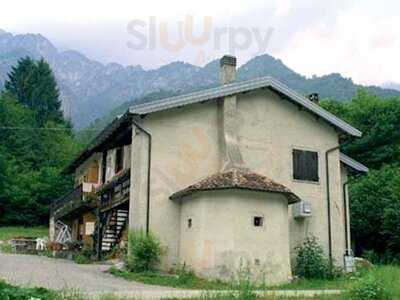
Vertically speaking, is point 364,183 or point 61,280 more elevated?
point 364,183

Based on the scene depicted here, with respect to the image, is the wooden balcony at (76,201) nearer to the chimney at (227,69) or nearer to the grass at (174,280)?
the chimney at (227,69)

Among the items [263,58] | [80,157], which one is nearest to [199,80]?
[263,58]

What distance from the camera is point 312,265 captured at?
21.9 meters

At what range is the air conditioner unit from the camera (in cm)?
2334

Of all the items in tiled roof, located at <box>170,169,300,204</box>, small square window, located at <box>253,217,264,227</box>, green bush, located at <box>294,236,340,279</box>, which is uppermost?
tiled roof, located at <box>170,169,300,204</box>

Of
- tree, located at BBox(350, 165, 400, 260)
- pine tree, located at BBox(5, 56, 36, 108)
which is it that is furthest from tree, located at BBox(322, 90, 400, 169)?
pine tree, located at BBox(5, 56, 36, 108)

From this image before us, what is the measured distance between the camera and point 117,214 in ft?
87.3

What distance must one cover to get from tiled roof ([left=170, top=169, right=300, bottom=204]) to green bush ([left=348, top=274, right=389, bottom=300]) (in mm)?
7810

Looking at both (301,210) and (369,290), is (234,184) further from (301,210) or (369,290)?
(369,290)

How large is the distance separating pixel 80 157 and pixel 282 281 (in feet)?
56.5

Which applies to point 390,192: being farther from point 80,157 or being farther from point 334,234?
point 80,157

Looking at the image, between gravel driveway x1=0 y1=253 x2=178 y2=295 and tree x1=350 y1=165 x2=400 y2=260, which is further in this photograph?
tree x1=350 y1=165 x2=400 y2=260

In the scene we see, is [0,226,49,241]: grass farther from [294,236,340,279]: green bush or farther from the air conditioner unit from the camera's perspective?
[294,236,340,279]: green bush

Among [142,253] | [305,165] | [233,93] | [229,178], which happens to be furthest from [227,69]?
[142,253]
